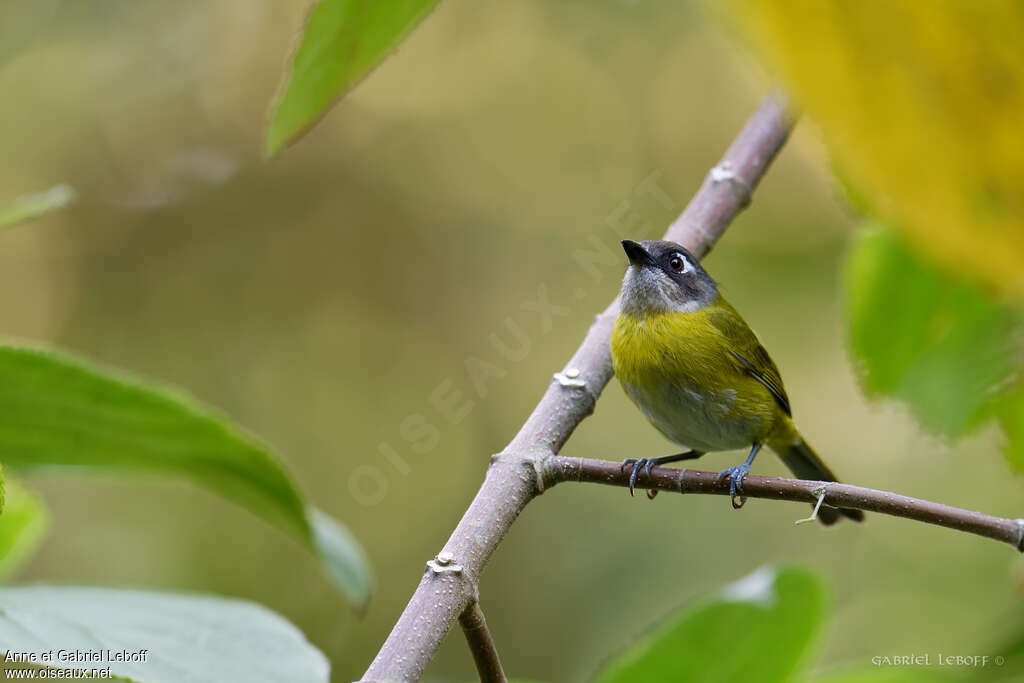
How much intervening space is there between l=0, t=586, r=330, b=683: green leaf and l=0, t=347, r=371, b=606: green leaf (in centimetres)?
16

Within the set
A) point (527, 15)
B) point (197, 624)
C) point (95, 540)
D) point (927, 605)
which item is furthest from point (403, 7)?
point (527, 15)

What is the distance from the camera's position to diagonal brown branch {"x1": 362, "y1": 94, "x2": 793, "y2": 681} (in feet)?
3.40

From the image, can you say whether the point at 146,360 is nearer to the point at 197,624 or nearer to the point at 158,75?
the point at 158,75

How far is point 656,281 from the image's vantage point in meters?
3.48

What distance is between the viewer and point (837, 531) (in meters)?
6.11

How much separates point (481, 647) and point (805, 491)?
0.47 meters

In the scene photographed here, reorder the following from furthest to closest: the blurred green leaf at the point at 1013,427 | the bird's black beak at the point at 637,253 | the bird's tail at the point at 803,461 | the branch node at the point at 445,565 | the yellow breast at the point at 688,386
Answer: the bird's tail at the point at 803,461 → the bird's black beak at the point at 637,253 → the yellow breast at the point at 688,386 → the branch node at the point at 445,565 → the blurred green leaf at the point at 1013,427

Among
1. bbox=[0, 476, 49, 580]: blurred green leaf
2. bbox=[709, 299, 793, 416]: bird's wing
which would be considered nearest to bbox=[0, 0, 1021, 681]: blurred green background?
bbox=[709, 299, 793, 416]: bird's wing

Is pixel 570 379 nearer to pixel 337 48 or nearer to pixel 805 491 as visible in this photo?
pixel 805 491

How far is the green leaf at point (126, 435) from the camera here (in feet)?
4.10

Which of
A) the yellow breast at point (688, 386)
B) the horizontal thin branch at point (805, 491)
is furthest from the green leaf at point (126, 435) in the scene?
the yellow breast at point (688, 386)

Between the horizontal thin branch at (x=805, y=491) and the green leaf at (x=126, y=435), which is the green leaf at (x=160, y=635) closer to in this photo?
the green leaf at (x=126, y=435)

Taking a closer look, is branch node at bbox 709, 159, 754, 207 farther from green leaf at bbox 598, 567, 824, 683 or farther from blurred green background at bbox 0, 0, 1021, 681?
blurred green background at bbox 0, 0, 1021, 681

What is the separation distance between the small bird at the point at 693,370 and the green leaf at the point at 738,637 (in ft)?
5.03
